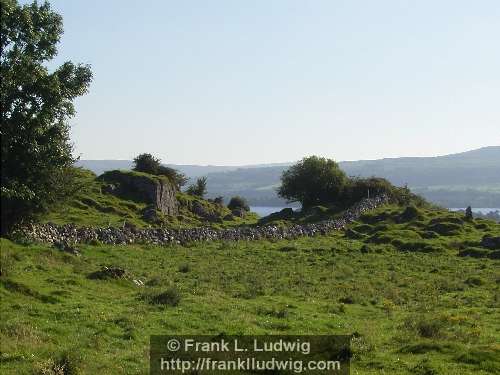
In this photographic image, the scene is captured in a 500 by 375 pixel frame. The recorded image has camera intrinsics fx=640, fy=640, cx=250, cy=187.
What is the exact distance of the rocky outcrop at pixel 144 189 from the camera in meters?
88.4

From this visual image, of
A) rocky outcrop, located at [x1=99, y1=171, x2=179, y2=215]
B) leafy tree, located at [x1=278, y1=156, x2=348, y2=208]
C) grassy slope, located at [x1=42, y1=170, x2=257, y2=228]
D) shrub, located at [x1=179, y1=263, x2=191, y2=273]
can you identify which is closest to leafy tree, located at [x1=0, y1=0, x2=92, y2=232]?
shrub, located at [x1=179, y1=263, x2=191, y2=273]

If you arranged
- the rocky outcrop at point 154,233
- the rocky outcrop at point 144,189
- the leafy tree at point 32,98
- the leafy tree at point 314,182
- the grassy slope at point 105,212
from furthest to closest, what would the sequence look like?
the leafy tree at point 314,182 → the rocky outcrop at point 144,189 → the grassy slope at point 105,212 → the rocky outcrop at point 154,233 → the leafy tree at point 32,98

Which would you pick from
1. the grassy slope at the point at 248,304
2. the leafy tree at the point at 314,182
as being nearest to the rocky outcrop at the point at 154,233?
the grassy slope at the point at 248,304

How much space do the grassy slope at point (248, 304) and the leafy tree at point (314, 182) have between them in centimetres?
5467

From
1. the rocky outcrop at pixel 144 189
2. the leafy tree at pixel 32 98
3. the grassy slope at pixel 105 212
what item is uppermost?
the leafy tree at pixel 32 98

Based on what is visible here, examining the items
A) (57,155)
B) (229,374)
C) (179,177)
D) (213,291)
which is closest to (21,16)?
(57,155)

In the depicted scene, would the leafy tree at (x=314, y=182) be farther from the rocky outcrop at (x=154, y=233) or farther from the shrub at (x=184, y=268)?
the shrub at (x=184, y=268)

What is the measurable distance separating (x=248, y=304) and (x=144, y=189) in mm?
61278

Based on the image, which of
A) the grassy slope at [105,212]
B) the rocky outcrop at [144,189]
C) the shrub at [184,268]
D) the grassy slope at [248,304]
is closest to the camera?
the grassy slope at [248,304]

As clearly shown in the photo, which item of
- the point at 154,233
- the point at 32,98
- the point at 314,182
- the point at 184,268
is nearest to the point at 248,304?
the point at 184,268

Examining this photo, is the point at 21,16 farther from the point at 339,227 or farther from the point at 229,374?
the point at 339,227

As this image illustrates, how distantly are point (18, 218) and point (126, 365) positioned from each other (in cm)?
2615

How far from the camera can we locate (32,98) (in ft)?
124

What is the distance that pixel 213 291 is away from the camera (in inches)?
1342
